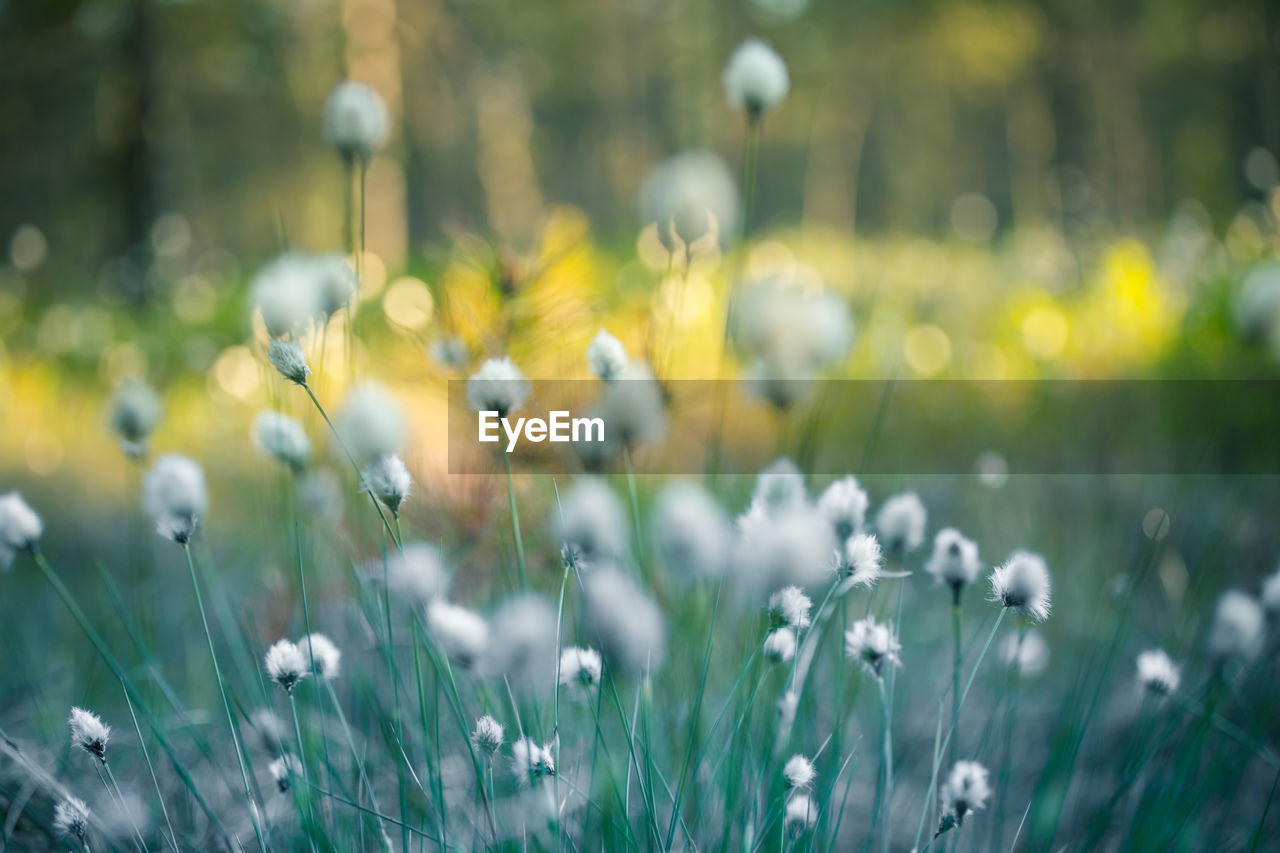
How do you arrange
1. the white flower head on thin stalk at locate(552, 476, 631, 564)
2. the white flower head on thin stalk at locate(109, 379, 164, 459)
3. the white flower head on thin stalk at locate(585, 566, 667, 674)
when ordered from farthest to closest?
1. the white flower head on thin stalk at locate(109, 379, 164, 459)
2. the white flower head on thin stalk at locate(552, 476, 631, 564)
3. the white flower head on thin stalk at locate(585, 566, 667, 674)

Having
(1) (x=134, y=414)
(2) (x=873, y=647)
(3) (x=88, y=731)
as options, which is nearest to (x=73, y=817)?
(3) (x=88, y=731)

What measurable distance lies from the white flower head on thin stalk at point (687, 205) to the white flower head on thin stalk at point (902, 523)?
0.41 meters

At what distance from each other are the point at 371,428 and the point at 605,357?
0.82 feet

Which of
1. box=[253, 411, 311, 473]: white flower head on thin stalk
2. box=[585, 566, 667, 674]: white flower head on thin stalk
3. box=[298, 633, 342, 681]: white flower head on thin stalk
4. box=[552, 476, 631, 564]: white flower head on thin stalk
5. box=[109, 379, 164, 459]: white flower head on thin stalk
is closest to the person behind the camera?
box=[585, 566, 667, 674]: white flower head on thin stalk

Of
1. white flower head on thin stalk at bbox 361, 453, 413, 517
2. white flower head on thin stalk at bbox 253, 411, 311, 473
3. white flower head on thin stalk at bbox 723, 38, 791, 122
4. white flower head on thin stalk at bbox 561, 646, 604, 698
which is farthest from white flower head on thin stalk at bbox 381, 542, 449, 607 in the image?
white flower head on thin stalk at bbox 723, 38, 791, 122

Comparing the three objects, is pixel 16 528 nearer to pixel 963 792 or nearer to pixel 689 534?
pixel 689 534

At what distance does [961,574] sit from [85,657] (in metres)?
1.81

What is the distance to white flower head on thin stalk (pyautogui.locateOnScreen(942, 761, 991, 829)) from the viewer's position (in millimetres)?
701

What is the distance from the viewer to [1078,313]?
308cm

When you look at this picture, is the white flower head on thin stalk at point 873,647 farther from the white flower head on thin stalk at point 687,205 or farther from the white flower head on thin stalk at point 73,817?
the white flower head on thin stalk at point 73,817

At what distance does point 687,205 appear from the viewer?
98 centimetres

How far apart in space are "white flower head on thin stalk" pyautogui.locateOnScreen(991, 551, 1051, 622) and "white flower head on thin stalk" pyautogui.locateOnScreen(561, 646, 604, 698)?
0.41 metres

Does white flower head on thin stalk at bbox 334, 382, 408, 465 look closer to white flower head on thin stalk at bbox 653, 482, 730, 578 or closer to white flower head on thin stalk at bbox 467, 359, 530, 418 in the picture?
white flower head on thin stalk at bbox 467, 359, 530, 418

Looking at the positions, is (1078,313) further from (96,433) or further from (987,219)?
(987,219)
